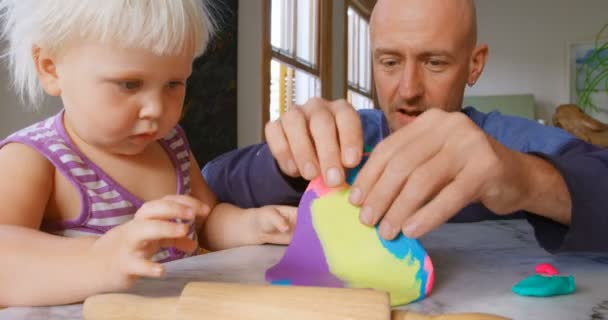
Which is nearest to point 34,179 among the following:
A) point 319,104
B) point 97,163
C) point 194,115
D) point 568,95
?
point 97,163

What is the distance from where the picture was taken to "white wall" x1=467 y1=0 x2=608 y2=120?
7730mm

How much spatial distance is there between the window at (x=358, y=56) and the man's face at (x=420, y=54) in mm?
4651

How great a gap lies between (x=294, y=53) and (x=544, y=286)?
4489 millimetres

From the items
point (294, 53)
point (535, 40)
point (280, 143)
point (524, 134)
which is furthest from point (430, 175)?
point (535, 40)

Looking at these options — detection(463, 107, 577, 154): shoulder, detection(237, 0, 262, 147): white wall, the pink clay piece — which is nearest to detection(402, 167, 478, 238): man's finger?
the pink clay piece

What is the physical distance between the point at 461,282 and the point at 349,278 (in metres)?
0.12

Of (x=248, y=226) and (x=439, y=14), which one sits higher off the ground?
(x=439, y=14)

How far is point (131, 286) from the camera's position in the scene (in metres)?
0.55

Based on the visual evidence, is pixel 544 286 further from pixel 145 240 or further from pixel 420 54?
pixel 420 54

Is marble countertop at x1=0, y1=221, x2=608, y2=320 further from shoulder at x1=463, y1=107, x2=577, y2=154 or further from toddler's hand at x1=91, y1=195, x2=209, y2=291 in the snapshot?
shoulder at x1=463, y1=107, x2=577, y2=154

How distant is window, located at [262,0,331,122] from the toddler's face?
3.41 m

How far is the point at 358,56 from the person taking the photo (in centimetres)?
677

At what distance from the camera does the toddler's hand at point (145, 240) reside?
1.65ft

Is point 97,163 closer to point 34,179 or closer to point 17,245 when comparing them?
point 34,179
